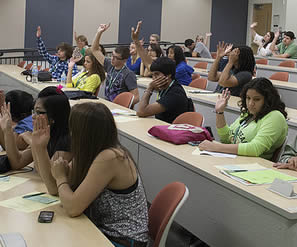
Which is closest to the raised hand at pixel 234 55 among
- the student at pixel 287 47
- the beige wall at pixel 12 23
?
the student at pixel 287 47

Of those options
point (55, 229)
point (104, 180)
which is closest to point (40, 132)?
point (104, 180)

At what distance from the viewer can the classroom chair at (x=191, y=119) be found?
12.4ft

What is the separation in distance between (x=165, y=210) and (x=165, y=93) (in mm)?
2140

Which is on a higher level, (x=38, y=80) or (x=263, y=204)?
(x=38, y=80)

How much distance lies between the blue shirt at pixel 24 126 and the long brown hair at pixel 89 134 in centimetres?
108

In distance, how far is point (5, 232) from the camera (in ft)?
6.21

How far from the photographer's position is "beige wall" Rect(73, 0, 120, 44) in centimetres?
1331

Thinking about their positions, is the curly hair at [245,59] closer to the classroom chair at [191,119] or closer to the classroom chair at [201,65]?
the classroom chair at [191,119]

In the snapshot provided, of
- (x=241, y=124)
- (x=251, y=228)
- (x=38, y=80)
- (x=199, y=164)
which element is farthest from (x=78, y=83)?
(x=251, y=228)

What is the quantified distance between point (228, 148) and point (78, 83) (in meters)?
3.36

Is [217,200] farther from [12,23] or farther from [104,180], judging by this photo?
[12,23]

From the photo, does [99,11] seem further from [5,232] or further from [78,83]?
[5,232]

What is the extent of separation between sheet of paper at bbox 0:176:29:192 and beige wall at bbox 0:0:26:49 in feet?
34.4

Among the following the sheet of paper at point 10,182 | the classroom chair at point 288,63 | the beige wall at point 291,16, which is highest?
the beige wall at point 291,16
